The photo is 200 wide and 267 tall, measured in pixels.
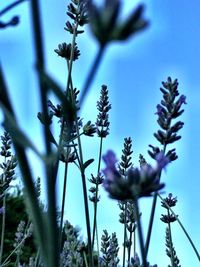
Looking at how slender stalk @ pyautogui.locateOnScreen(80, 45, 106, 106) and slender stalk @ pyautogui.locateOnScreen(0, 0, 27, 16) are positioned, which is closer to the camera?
slender stalk @ pyautogui.locateOnScreen(80, 45, 106, 106)

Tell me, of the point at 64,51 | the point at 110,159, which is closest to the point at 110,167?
the point at 110,159

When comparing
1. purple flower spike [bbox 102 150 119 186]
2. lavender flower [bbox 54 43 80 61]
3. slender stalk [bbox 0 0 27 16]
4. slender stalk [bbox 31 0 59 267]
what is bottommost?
slender stalk [bbox 31 0 59 267]

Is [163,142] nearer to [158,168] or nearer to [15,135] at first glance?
[158,168]

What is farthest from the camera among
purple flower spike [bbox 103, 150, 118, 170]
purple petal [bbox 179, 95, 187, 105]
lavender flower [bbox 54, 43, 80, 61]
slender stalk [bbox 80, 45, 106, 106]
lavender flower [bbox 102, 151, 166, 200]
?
lavender flower [bbox 54, 43, 80, 61]

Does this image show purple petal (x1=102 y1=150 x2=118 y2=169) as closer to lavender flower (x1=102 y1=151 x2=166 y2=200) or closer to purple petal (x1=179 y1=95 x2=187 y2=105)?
lavender flower (x1=102 y1=151 x2=166 y2=200)

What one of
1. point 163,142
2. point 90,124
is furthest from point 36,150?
point 90,124

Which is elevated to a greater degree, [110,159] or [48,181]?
[110,159]

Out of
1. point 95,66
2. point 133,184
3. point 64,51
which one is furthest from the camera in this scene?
point 64,51

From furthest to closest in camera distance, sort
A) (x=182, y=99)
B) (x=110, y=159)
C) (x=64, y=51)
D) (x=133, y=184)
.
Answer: (x=64, y=51) → (x=182, y=99) → (x=110, y=159) → (x=133, y=184)

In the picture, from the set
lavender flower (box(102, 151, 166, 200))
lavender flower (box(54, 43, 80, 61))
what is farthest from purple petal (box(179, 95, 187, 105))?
lavender flower (box(54, 43, 80, 61))

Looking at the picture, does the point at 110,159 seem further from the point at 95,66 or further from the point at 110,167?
the point at 95,66

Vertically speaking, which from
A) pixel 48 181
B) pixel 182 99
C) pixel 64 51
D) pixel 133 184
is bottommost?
pixel 48 181
